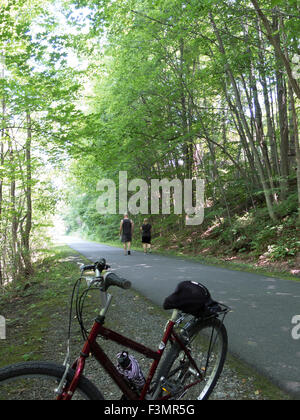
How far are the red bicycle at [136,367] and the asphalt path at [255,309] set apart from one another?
A: 877mm

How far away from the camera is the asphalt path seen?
3428mm

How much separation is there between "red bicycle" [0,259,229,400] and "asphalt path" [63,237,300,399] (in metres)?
0.88

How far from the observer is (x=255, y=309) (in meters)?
5.33

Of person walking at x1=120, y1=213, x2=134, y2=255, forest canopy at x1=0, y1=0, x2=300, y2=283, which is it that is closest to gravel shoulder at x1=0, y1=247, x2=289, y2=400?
forest canopy at x1=0, y1=0, x2=300, y2=283

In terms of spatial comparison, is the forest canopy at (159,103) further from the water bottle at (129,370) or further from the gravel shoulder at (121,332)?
the water bottle at (129,370)

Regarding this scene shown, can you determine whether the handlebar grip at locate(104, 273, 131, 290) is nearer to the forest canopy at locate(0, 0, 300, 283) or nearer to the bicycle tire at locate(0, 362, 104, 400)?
the bicycle tire at locate(0, 362, 104, 400)

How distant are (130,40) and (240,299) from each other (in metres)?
11.8

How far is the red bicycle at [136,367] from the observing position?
1.90 meters

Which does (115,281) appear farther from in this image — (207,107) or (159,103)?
(159,103)

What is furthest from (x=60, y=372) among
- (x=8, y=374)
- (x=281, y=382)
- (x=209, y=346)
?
(x=281, y=382)

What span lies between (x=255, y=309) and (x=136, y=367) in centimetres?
360

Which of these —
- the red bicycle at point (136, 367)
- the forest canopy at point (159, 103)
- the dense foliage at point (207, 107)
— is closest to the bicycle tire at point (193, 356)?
the red bicycle at point (136, 367)

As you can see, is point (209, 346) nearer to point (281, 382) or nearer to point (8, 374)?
point (281, 382)
